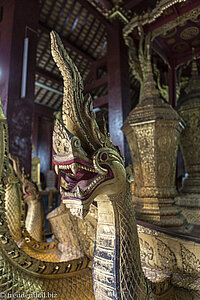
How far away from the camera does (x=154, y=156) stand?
130 cm

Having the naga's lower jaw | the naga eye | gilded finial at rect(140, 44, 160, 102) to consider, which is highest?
gilded finial at rect(140, 44, 160, 102)

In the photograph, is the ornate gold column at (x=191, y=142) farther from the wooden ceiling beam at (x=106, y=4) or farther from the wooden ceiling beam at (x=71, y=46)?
the wooden ceiling beam at (x=71, y=46)

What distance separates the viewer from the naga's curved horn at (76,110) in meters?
0.64

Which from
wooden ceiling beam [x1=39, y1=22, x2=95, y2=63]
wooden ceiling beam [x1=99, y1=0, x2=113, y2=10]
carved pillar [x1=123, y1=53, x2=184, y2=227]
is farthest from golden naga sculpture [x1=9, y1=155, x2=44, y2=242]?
wooden ceiling beam [x1=39, y1=22, x2=95, y2=63]

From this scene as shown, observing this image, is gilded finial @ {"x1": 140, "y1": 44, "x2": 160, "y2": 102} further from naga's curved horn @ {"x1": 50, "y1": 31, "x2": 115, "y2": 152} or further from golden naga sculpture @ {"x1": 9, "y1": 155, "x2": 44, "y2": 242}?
golden naga sculpture @ {"x1": 9, "y1": 155, "x2": 44, "y2": 242}

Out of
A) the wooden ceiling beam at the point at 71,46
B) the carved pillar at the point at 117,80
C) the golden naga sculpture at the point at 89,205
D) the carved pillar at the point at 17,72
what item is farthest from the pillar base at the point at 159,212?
the wooden ceiling beam at the point at 71,46

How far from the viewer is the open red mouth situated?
1.83ft

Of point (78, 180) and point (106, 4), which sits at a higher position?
point (106, 4)

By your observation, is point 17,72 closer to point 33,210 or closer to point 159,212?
point 33,210

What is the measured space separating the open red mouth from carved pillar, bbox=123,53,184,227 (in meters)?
0.74

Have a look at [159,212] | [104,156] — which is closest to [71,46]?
[159,212]

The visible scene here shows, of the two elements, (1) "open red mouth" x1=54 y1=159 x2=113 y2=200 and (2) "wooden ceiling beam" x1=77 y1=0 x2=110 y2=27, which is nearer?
(1) "open red mouth" x1=54 y1=159 x2=113 y2=200

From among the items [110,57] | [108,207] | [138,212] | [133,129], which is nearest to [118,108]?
[110,57]

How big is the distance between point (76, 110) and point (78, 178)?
210mm
